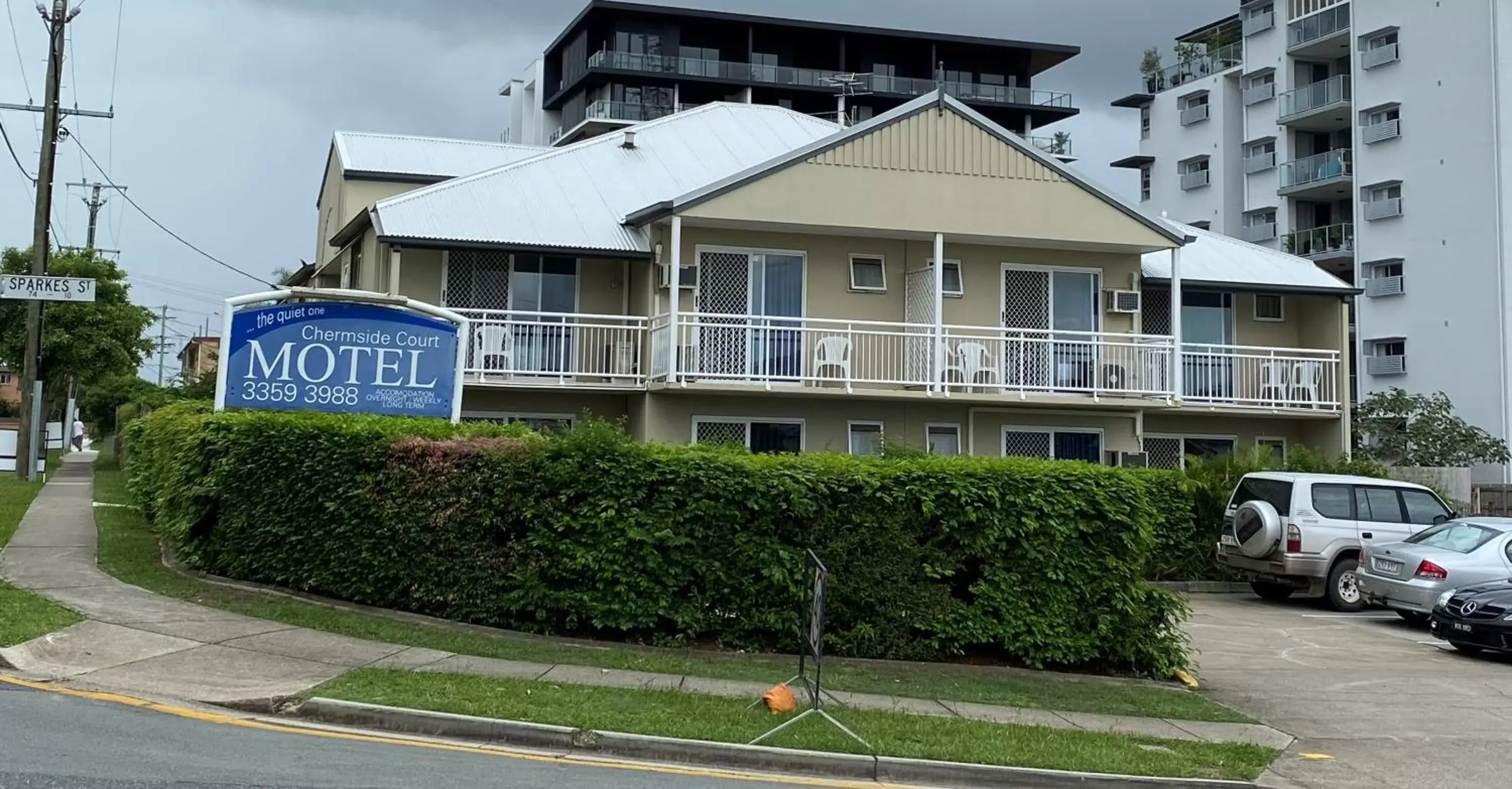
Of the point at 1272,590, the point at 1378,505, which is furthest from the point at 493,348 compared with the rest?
the point at 1378,505

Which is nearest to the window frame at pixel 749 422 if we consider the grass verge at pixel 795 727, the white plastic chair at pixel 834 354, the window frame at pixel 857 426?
the window frame at pixel 857 426

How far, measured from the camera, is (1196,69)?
60562 mm

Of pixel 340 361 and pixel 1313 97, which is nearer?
pixel 340 361

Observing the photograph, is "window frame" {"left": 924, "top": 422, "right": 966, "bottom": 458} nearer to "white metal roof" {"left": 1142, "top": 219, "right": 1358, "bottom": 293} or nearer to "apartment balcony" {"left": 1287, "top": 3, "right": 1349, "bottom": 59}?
"white metal roof" {"left": 1142, "top": 219, "right": 1358, "bottom": 293}

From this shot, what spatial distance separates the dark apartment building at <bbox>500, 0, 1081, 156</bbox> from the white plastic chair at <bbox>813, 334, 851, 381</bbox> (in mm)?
42162

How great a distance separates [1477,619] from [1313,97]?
41676mm

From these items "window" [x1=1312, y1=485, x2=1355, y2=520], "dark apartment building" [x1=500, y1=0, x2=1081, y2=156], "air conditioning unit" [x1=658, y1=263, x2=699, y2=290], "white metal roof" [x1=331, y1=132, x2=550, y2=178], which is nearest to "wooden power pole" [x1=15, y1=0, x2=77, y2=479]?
"white metal roof" [x1=331, y1=132, x2=550, y2=178]

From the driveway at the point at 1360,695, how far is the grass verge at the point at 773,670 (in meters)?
0.85

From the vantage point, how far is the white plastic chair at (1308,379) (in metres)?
24.2

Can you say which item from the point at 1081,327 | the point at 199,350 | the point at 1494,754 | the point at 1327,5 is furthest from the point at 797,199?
the point at 199,350

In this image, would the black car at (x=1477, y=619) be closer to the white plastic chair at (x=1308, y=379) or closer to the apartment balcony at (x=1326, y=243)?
the white plastic chair at (x=1308, y=379)

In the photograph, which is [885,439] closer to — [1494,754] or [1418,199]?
[1494,754]

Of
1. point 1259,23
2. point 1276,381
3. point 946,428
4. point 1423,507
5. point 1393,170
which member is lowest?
point 1423,507

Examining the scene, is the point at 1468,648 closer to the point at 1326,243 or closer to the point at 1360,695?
the point at 1360,695
